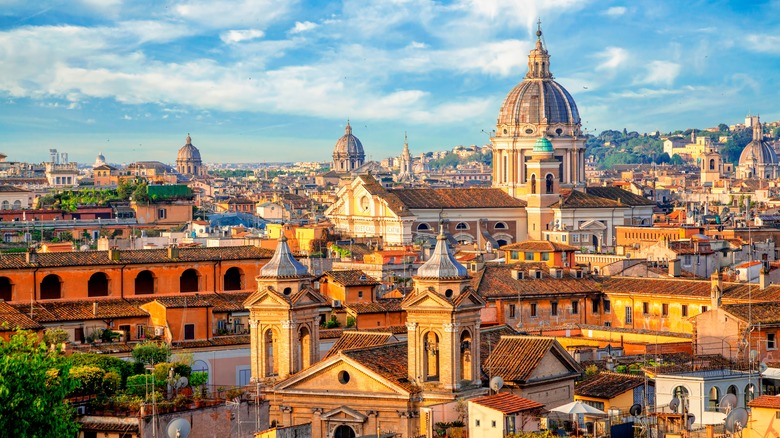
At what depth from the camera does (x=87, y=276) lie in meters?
34.4

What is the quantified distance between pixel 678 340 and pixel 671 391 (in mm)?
10644

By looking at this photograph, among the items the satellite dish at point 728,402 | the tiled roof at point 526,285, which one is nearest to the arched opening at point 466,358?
the satellite dish at point 728,402

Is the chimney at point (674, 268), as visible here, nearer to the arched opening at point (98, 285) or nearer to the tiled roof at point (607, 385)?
the arched opening at point (98, 285)

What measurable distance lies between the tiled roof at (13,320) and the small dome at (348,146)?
474ft

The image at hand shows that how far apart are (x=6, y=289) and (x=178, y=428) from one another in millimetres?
12669

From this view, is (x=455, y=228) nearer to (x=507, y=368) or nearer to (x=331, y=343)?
(x=331, y=343)

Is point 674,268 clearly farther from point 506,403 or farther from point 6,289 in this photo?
point 506,403

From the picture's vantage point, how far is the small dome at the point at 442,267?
24.7 meters

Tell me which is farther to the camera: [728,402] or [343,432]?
[343,432]

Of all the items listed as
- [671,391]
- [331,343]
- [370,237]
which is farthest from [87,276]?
[370,237]

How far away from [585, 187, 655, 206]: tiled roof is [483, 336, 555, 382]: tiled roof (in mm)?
50563

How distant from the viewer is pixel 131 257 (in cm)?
3566

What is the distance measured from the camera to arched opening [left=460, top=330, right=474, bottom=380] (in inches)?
964

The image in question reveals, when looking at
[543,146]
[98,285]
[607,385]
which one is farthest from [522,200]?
[607,385]
